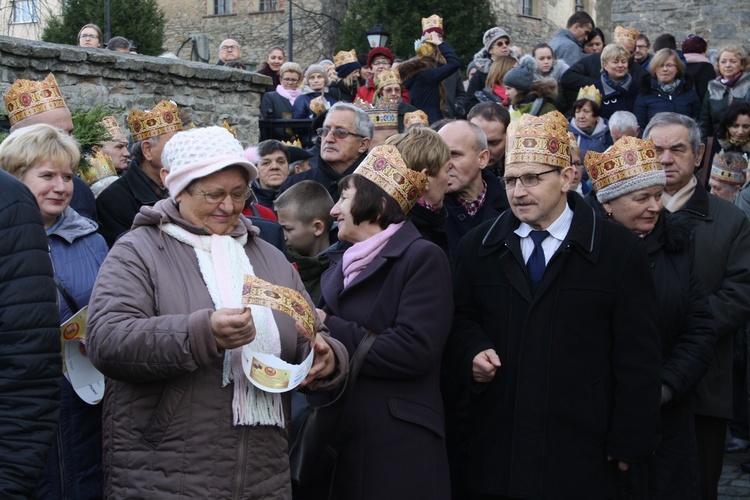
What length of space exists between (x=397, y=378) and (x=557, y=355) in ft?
2.27

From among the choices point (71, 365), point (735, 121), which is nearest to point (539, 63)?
point (735, 121)

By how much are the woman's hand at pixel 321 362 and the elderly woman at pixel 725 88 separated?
351 inches

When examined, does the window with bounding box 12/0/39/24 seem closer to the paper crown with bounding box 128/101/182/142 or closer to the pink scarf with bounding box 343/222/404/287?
the paper crown with bounding box 128/101/182/142

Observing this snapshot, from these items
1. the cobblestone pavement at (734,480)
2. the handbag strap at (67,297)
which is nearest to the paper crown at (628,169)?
the handbag strap at (67,297)

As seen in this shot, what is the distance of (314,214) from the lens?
5.48m

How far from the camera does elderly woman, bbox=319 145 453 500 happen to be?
13.4 ft

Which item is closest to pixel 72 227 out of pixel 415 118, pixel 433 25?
pixel 415 118

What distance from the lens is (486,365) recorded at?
4316 millimetres

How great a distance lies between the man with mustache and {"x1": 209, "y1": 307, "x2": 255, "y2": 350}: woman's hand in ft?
4.59

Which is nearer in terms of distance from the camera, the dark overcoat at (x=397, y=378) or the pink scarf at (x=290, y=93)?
the dark overcoat at (x=397, y=378)

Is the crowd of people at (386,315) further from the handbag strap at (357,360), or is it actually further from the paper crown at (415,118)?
the paper crown at (415,118)

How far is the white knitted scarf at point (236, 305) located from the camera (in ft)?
11.3

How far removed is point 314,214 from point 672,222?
186cm

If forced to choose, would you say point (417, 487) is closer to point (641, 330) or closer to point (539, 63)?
point (641, 330)
